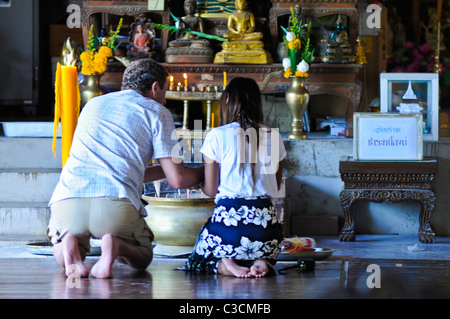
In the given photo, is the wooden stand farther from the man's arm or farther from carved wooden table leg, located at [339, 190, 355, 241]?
the man's arm

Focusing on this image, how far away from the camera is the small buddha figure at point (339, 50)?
640 centimetres

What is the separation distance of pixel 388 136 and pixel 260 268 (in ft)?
6.50

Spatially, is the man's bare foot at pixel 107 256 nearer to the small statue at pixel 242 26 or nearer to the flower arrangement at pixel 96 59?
the flower arrangement at pixel 96 59

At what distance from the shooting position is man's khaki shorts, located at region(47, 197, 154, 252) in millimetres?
3576

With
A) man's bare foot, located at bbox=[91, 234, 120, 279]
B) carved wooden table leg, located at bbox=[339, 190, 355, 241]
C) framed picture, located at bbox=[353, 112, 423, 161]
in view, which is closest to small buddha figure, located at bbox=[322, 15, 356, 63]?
framed picture, located at bbox=[353, 112, 423, 161]

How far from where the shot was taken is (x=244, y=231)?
3.67 metres


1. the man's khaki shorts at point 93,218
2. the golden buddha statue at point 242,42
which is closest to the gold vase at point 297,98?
the golden buddha statue at point 242,42

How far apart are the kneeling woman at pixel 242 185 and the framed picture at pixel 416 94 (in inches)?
85.3

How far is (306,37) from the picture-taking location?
631cm

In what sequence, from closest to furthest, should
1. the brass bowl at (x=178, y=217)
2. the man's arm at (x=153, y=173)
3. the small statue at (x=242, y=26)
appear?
the man's arm at (x=153, y=173), the brass bowl at (x=178, y=217), the small statue at (x=242, y=26)

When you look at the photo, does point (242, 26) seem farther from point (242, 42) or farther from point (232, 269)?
point (232, 269)

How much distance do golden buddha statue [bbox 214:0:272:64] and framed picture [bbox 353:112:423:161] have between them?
1.30m

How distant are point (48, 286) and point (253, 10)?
415 centimetres
